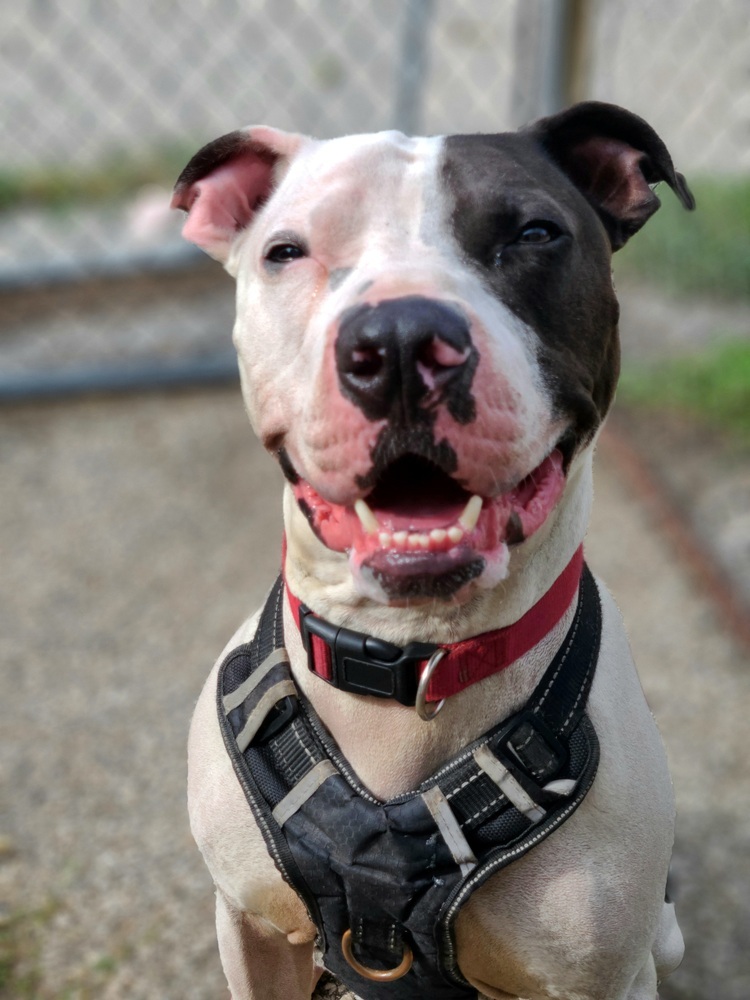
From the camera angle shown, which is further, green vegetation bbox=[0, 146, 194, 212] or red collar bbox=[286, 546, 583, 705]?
green vegetation bbox=[0, 146, 194, 212]

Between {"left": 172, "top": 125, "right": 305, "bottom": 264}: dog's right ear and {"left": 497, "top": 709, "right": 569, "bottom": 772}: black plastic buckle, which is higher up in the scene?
{"left": 172, "top": 125, "right": 305, "bottom": 264}: dog's right ear

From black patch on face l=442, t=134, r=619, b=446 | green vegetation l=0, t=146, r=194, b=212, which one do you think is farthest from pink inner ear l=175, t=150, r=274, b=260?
green vegetation l=0, t=146, r=194, b=212

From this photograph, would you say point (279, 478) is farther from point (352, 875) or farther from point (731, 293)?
→ point (352, 875)

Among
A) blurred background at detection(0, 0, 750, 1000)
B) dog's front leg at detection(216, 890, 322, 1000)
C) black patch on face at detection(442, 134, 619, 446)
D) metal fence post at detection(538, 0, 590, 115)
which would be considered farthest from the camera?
metal fence post at detection(538, 0, 590, 115)

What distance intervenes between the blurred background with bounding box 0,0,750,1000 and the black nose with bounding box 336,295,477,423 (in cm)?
169

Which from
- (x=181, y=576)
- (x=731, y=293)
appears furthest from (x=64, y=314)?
(x=731, y=293)

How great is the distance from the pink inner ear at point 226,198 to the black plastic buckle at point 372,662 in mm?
661

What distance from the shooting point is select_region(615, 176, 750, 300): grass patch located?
19.1ft

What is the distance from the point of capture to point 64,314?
606 cm

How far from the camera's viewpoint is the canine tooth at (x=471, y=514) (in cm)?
145

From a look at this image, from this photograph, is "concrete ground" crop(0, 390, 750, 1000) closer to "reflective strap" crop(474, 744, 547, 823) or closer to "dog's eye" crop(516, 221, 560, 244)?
"reflective strap" crop(474, 744, 547, 823)

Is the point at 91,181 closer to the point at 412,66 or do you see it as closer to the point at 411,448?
the point at 412,66

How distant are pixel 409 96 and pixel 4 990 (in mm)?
4280

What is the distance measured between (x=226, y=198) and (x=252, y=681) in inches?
30.3
